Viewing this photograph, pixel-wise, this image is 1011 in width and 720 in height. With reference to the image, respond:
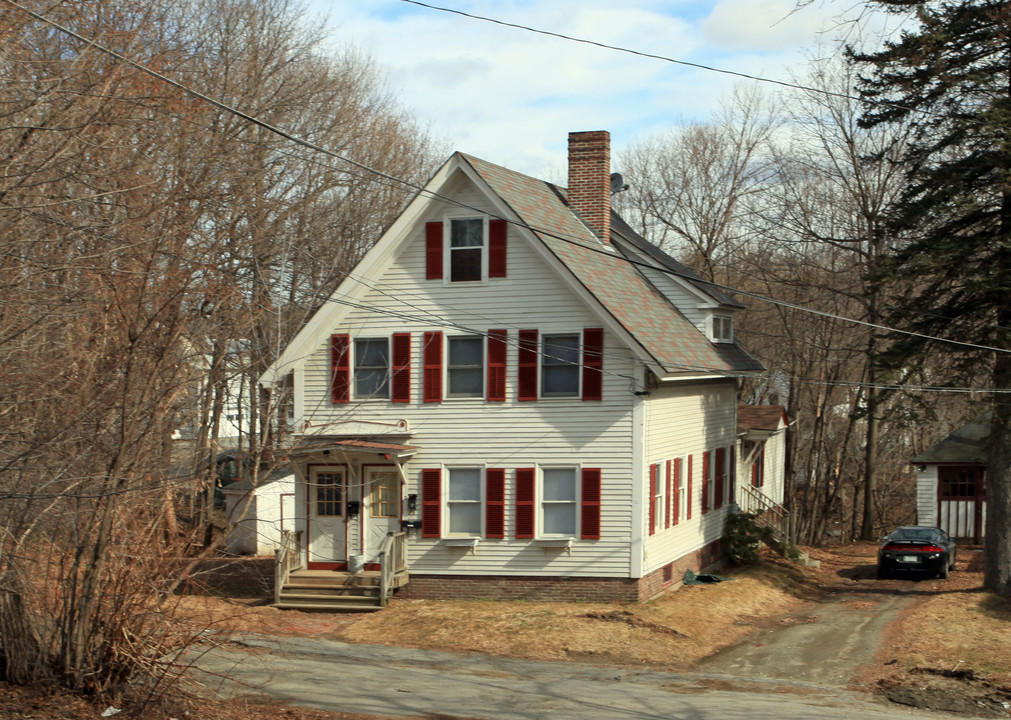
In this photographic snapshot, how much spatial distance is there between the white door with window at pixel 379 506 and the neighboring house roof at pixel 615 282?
6082 mm

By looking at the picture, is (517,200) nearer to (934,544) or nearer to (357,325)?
A: (357,325)

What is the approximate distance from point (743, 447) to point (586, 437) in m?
11.5

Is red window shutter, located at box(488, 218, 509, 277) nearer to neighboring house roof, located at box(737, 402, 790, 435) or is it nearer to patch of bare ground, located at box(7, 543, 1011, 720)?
patch of bare ground, located at box(7, 543, 1011, 720)

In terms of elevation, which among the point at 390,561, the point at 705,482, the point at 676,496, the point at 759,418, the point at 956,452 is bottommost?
the point at 390,561

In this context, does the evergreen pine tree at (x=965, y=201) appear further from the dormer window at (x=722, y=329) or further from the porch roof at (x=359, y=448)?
the porch roof at (x=359, y=448)

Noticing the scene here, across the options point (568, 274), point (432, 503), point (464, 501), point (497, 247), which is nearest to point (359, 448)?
point (432, 503)

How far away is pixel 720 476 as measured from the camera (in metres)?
27.7

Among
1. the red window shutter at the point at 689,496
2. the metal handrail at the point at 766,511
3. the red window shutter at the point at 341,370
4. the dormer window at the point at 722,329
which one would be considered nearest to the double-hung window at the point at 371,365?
the red window shutter at the point at 341,370

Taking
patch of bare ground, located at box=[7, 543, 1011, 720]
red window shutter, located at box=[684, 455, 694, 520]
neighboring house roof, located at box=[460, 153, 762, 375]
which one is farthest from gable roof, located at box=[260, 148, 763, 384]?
patch of bare ground, located at box=[7, 543, 1011, 720]

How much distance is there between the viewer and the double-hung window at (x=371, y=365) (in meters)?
22.7

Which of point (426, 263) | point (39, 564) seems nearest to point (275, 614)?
point (426, 263)

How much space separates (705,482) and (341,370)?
9.89 m

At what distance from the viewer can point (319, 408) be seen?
75.4 ft

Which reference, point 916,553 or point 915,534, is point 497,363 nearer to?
point 916,553
